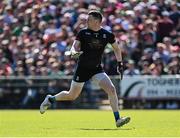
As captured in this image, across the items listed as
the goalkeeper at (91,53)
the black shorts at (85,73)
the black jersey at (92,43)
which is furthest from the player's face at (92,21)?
the black shorts at (85,73)

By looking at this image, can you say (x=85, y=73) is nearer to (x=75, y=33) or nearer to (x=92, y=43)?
(x=92, y=43)

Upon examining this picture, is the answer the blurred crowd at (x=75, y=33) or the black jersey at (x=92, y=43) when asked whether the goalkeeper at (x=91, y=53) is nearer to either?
the black jersey at (x=92, y=43)

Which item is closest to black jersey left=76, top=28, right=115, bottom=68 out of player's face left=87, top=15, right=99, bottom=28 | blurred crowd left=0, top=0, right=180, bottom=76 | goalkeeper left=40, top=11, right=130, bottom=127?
goalkeeper left=40, top=11, right=130, bottom=127

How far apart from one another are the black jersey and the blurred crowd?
9.86 meters

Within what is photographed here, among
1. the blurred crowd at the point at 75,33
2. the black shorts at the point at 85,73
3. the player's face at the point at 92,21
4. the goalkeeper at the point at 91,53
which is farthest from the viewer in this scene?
the blurred crowd at the point at 75,33

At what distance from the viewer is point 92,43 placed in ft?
47.0

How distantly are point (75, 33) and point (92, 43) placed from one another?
12.6 metres

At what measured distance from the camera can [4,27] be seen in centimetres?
2898

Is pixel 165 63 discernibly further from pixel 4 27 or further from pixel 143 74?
pixel 4 27

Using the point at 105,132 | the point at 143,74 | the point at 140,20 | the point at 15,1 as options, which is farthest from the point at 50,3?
the point at 105,132

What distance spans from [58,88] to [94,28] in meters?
11.5

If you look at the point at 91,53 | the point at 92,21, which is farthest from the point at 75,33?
the point at 92,21

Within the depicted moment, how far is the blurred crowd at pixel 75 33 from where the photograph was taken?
24.7 metres

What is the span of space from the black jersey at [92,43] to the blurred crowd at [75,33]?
9.86 meters
